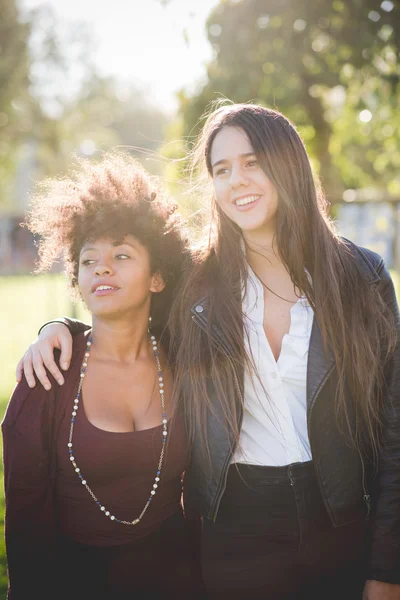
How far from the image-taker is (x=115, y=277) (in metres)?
2.93

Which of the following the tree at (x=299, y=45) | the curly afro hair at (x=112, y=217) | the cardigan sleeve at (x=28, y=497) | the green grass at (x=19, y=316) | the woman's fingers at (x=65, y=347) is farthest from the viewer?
the green grass at (x=19, y=316)

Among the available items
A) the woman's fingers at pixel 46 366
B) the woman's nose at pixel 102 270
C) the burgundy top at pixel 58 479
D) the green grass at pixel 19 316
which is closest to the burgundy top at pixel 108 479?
the burgundy top at pixel 58 479

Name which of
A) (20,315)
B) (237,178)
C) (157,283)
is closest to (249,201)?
(237,178)

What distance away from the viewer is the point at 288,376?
2.74 metres

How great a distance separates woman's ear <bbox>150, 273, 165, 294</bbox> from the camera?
3201mm

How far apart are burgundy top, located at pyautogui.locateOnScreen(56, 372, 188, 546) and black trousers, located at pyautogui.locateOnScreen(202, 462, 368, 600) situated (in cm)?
36

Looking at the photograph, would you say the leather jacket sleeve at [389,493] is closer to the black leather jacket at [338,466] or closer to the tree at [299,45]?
the black leather jacket at [338,466]

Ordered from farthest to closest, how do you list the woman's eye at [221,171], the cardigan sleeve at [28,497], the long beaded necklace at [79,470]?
the woman's eye at [221,171], the long beaded necklace at [79,470], the cardigan sleeve at [28,497]

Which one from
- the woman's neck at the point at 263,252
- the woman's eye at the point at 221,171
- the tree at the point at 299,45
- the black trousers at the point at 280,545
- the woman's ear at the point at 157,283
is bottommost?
the black trousers at the point at 280,545

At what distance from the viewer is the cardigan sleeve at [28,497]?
2576 millimetres

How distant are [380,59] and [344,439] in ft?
21.4

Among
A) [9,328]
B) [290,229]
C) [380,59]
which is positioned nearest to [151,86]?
[9,328]

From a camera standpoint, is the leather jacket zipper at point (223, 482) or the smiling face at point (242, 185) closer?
the leather jacket zipper at point (223, 482)

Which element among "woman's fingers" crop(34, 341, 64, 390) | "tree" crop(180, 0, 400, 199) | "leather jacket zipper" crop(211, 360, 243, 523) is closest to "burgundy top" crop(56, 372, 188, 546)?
"woman's fingers" crop(34, 341, 64, 390)
